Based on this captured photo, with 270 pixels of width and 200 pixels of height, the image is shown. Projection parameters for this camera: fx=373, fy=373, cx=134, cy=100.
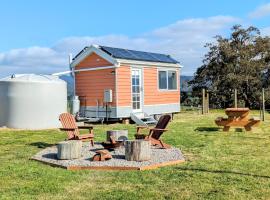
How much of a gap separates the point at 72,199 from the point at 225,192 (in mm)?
2132

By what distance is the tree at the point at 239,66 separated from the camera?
83.6ft

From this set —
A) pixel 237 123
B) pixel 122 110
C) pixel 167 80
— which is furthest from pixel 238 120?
pixel 167 80

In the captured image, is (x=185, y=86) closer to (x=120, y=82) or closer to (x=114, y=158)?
A: (x=120, y=82)

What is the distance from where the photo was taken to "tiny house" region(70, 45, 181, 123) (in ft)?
52.0

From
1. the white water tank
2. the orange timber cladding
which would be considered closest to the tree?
the orange timber cladding

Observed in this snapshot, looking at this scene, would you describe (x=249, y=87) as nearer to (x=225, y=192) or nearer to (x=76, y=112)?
(x=76, y=112)

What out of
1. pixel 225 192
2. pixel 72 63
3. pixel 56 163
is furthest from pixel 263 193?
pixel 72 63

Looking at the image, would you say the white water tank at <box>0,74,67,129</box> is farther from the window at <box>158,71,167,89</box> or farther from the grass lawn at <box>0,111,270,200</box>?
the window at <box>158,71,167,89</box>

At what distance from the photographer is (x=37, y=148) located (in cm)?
948

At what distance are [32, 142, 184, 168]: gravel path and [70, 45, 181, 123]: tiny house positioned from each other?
269 inches

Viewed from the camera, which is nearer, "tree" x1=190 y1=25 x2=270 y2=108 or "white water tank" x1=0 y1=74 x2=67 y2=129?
"white water tank" x1=0 y1=74 x2=67 y2=129

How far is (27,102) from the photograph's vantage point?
47.1 feet

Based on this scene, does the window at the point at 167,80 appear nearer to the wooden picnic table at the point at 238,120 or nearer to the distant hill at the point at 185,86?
the wooden picnic table at the point at 238,120

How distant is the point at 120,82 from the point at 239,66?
41.8ft
